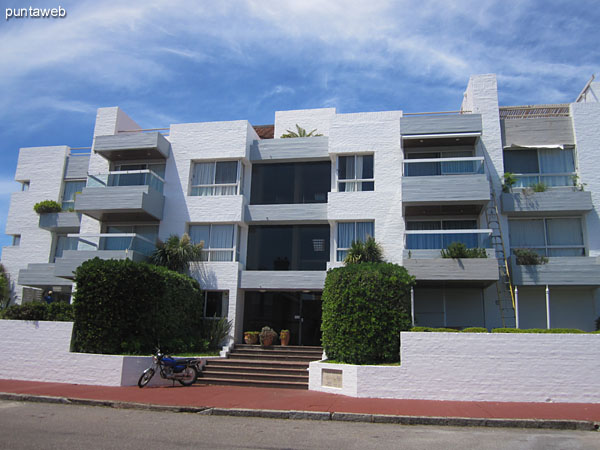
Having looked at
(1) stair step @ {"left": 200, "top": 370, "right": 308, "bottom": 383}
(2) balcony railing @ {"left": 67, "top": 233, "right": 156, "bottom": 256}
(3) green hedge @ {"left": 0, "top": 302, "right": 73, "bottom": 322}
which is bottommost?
(1) stair step @ {"left": 200, "top": 370, "right": 308, "bottom": 383}

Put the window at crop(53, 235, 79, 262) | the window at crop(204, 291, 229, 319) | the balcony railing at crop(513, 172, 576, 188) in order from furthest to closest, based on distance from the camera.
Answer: the window at crop(53, 235, 79, 262), the window at crop(204, 291, 229, 319), the balcony railing at crop(513, 172, 576, 188)

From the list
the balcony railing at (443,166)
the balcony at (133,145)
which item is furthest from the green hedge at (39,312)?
the balcony railing at (443,166)

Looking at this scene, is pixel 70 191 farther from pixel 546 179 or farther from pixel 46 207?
pixel 546 179

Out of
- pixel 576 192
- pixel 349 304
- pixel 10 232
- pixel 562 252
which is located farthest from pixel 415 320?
pixel 10 232

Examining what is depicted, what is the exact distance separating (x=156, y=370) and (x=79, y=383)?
2.43 metres

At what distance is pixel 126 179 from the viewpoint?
21812 millimetres

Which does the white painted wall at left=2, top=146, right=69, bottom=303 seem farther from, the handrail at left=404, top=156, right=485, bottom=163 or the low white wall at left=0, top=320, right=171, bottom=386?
the handrail at left=404, top=156, right=485, bottom=163

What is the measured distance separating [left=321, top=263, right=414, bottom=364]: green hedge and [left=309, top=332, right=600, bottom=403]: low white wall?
779 millimetres

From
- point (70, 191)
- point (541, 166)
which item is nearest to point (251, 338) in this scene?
point (70, 191)

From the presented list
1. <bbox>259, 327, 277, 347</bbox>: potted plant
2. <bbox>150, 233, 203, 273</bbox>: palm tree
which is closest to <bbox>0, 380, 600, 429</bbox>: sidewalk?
<bbox>259, 327, 277, 347</bbox>: potted plant

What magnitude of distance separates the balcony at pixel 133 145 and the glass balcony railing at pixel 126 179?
3.92 feet

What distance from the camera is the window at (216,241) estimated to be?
2164 cm

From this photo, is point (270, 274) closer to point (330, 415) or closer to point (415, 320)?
point (415, 320)

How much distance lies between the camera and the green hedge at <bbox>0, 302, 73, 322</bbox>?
1727cm
